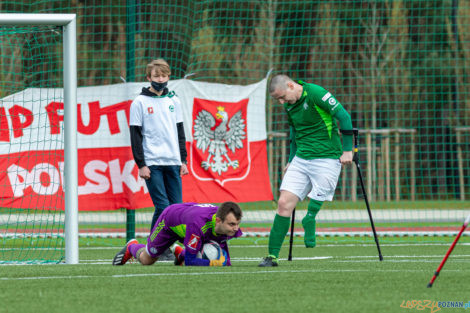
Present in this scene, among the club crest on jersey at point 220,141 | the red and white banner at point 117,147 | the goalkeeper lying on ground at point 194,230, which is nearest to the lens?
the goalkeeper lying on ground at point 194,230

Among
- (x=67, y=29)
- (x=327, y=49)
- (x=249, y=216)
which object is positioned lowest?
(x=249, y=216)

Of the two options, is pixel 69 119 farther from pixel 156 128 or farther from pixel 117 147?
pixel 117 147

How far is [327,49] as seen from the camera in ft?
64.1

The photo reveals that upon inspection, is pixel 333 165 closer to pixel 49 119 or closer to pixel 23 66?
pixel 49 119

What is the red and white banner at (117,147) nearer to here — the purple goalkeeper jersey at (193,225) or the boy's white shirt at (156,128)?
the boy's white shirt at (156,128)

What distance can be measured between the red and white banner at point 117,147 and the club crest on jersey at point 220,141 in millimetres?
15

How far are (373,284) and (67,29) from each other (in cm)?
429

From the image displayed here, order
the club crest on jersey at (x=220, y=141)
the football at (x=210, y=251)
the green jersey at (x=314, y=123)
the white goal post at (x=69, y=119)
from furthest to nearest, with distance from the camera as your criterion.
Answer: the club crest on jersey at (x=220, y=141)
the white goal post at (x=69, y=119)
the green jersey at (x=314, y=123)
the football at (x=210, y=251)

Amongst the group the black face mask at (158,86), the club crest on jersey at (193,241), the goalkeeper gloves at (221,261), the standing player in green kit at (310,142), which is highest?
the black face mask at (158,86)

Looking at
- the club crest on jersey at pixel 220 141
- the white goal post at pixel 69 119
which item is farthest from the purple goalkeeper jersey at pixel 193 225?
the club crest on jersey at pixel 220 141

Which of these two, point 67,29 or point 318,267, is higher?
point 67,29

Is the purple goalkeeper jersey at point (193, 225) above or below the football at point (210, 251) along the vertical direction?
above

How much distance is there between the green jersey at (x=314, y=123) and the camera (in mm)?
7559

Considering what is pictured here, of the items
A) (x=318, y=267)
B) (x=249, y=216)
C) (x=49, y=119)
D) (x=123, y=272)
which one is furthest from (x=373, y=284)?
(x=249, y=216)
